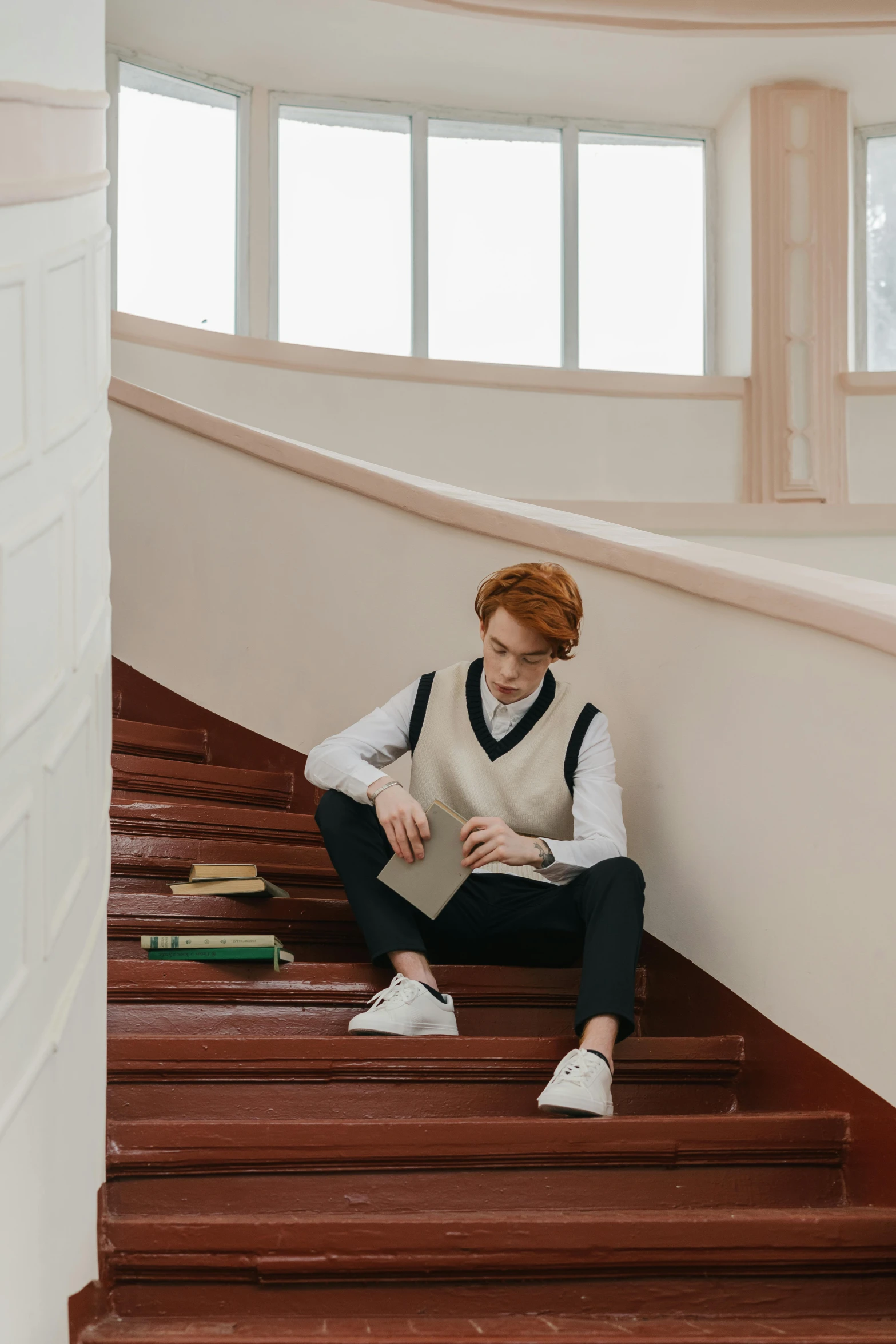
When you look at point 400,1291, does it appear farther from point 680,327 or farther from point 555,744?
point 680,327

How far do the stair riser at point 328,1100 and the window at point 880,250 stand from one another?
5186 millimetres

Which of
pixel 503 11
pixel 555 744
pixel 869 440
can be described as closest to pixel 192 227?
pixel 503 11

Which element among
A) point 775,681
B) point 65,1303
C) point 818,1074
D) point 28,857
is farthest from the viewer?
point 775,681

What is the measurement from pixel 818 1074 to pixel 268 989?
0.85 metres

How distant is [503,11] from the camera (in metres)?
5.77

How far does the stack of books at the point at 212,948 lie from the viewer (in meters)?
2.23

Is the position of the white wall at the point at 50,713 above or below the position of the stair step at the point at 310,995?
above

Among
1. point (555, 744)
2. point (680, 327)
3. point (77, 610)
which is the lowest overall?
point (555, 744)

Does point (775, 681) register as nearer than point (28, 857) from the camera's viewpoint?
No

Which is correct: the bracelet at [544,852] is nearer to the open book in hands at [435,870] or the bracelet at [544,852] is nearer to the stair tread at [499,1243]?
the open book in hands at [435,870]

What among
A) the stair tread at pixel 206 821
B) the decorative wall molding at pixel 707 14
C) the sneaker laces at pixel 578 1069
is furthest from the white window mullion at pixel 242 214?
the sneaker laces at pixel 578 1069

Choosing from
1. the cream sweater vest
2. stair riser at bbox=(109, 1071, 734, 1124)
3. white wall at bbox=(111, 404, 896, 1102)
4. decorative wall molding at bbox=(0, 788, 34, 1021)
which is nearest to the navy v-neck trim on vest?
the cream sweater vest

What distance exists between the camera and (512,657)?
7.92 ft

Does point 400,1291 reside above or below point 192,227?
below
